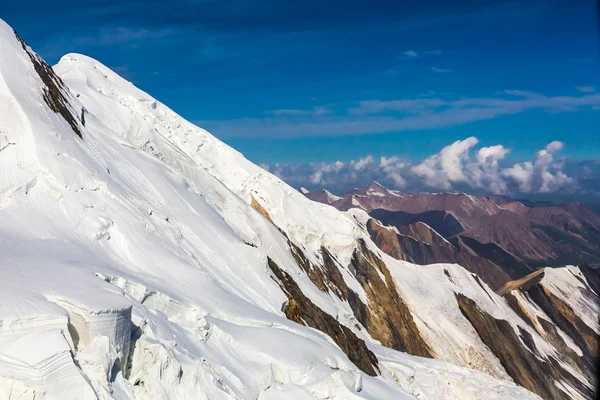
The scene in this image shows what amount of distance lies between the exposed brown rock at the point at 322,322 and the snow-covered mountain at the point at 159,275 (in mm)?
241

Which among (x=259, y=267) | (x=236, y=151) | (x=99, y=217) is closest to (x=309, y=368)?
(x=99, y=217)

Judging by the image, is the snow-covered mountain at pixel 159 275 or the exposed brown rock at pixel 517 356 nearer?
the snow-covered mountain at pixel 159 275

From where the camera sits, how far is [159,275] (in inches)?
1018

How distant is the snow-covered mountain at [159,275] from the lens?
15719mm

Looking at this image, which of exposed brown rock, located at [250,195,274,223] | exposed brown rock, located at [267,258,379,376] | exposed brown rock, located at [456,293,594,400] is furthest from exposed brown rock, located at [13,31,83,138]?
exposed brown rock, located at [456,293,594,400]

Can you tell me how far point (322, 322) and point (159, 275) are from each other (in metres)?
21.0

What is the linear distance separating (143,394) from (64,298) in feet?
11.9

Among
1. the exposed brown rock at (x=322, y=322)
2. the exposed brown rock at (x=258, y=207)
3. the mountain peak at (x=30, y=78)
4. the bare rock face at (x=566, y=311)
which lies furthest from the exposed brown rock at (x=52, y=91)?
the bare rock face at (x=566, y=311)

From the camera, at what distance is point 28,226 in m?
23.8

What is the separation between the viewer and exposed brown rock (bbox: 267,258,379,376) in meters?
37.7

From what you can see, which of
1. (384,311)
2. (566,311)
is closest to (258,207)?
(384,311)

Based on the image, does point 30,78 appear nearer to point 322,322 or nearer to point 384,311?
point 322,322

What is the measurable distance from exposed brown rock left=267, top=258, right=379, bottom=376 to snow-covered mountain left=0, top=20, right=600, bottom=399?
9.5 inches

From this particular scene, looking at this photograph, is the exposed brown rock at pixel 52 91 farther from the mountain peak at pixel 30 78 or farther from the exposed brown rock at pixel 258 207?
the exposed brown rock at pixel 258 207
